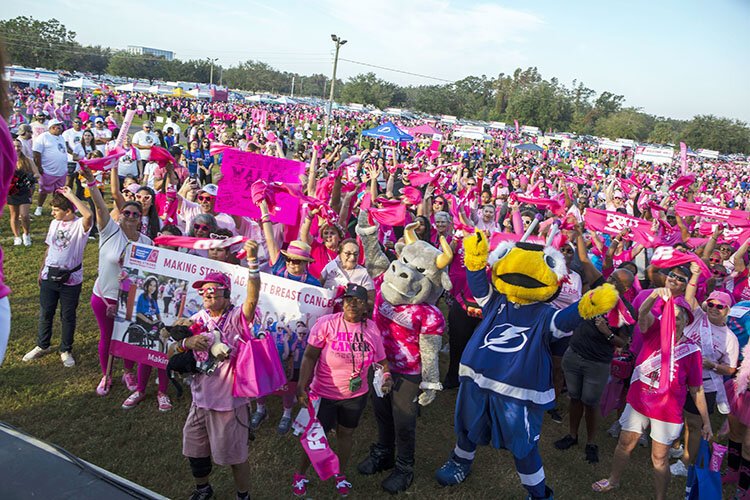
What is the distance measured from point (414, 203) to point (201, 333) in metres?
4.66

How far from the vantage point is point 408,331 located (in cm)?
415

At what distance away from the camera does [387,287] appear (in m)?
4.20

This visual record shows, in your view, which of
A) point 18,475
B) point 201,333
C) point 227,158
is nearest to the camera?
point 18,475

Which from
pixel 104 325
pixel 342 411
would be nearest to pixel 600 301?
pixel 342 411

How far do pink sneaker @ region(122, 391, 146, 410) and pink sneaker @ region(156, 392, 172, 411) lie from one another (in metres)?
0.19

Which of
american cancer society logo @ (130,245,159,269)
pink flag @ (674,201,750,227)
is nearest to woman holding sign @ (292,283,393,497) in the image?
american cancer society logo @ (130,245,159,269)

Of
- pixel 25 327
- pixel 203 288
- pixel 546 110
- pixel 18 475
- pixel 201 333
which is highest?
pixel 546 110

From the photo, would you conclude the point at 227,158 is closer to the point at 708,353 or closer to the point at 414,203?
the point at 414,203

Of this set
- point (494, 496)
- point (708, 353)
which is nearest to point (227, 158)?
point (494, 496)

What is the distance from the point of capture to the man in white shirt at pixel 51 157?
9.93 m

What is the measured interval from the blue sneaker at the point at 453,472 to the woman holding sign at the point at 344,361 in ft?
3.40

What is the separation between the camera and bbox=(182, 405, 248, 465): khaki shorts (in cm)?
349

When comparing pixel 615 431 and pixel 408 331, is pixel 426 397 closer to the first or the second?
pixel 408 331

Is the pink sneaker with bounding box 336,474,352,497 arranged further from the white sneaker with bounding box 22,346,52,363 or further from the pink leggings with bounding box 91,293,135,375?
the white sneaker with bounding box 22,346,52,363
